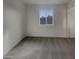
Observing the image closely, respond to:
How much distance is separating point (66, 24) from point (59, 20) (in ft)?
2.02

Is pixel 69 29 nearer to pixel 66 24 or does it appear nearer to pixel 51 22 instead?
pixel 66 24

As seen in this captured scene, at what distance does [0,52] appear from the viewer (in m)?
1.77

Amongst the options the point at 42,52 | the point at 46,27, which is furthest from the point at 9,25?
the point at 46,27

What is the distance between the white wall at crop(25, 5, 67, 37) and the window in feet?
0.96

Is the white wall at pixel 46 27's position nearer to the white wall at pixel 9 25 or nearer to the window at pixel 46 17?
the window at pixel 46 17

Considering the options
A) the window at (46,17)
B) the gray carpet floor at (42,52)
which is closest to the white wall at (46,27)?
the window at (46,17)

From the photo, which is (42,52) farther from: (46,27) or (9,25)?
(46,27)

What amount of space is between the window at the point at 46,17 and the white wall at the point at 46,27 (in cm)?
29

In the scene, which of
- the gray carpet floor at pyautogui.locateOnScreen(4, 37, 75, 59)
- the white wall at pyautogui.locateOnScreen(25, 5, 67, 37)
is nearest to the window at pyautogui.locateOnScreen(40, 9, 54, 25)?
the white wall at pyautogui.locateOnScreen(25, 5, 67, 37)

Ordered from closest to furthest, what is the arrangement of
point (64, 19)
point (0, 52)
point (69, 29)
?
1. point (0, 52)
2. point (69, 29)
3. point (64, 19)

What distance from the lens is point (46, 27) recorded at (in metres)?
9.27

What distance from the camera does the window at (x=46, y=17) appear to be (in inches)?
363
